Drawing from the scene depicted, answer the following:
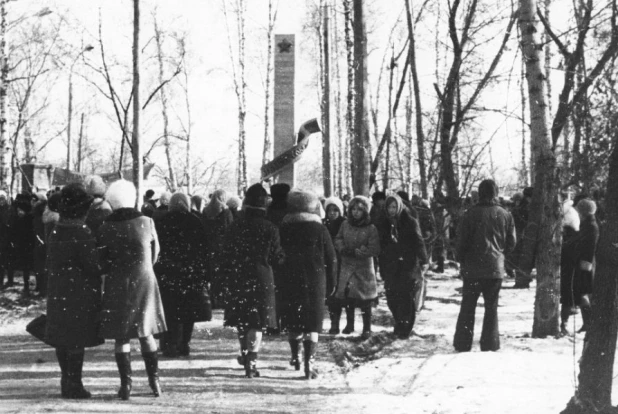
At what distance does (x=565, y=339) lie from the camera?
1096cm

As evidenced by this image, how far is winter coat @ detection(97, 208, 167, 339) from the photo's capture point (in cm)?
781

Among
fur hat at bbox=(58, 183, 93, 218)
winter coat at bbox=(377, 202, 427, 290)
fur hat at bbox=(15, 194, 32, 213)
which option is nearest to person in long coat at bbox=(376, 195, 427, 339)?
winter coat at bbox=(377, 202, 427, 290)

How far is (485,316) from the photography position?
10172 millimetres

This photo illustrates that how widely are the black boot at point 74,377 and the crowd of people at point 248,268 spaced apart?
0.03ft

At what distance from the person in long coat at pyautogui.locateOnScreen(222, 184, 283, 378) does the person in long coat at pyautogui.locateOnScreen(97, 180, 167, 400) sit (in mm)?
1292

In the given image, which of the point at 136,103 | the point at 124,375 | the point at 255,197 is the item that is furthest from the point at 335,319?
the point at 136,103

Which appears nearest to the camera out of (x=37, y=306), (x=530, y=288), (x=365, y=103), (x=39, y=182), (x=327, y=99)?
(x=37, y=306)

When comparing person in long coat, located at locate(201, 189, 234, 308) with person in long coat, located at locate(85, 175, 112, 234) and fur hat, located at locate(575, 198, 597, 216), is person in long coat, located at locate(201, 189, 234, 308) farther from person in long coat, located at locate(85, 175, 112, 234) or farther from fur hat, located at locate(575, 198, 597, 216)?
fur hat, located at locate(575, 198, 597, 216)

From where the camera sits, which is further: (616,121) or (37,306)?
(37,306)

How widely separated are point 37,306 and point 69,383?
8049 millimetres

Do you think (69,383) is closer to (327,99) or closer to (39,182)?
(327,99)

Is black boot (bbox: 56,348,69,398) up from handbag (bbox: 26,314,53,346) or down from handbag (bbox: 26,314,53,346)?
down

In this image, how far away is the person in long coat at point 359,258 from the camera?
1150 centimetres

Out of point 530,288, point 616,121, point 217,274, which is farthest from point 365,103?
point 616,121
